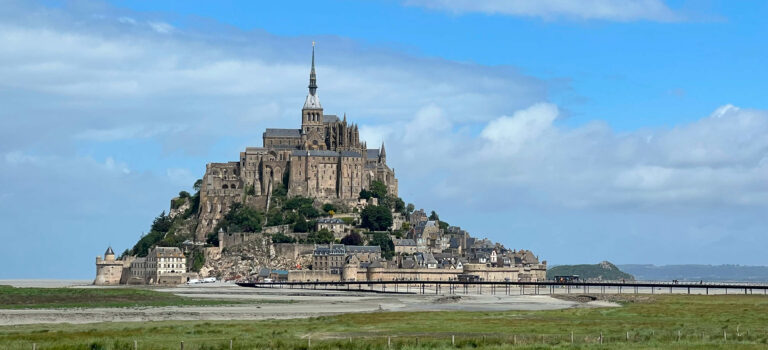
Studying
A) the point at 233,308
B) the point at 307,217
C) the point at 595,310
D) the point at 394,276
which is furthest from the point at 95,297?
the point at 307,217

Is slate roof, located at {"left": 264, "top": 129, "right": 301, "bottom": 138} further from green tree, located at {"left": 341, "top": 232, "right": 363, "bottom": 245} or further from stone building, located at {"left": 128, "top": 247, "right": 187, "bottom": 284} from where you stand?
stone building, located at {"left": 128, "top": 247, "right": 187, "bottom": 284}

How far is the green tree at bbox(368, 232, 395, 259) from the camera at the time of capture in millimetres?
152000

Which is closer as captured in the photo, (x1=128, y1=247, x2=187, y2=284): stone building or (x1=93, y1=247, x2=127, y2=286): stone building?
(x1=128, y1=247, x2=187, y2=284): stone building

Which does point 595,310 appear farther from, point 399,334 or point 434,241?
point 434,241

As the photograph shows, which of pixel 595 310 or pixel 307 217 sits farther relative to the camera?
pixel 307 217

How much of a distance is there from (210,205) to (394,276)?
33.4m

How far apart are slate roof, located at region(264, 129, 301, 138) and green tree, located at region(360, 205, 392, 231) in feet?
67.5

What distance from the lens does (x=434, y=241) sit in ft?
531

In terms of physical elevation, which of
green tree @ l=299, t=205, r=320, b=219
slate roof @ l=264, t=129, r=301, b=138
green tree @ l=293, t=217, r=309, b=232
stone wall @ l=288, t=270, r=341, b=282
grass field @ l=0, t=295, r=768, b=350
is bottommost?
grass field @ l=0, t=295, r=768, b=350

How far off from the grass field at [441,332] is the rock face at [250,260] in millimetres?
74755

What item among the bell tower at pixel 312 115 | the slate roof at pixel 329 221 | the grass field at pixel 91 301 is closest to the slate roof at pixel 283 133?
the bell tower at pixel 312 115

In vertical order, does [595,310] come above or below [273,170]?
below

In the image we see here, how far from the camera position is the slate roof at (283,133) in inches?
6737

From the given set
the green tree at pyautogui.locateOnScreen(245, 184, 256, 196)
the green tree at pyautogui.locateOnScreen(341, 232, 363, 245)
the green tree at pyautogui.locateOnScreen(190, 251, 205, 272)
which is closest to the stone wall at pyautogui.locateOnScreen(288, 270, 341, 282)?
the green tree at pyautogui.locateOnScreen(341, 232, 363, 245)
